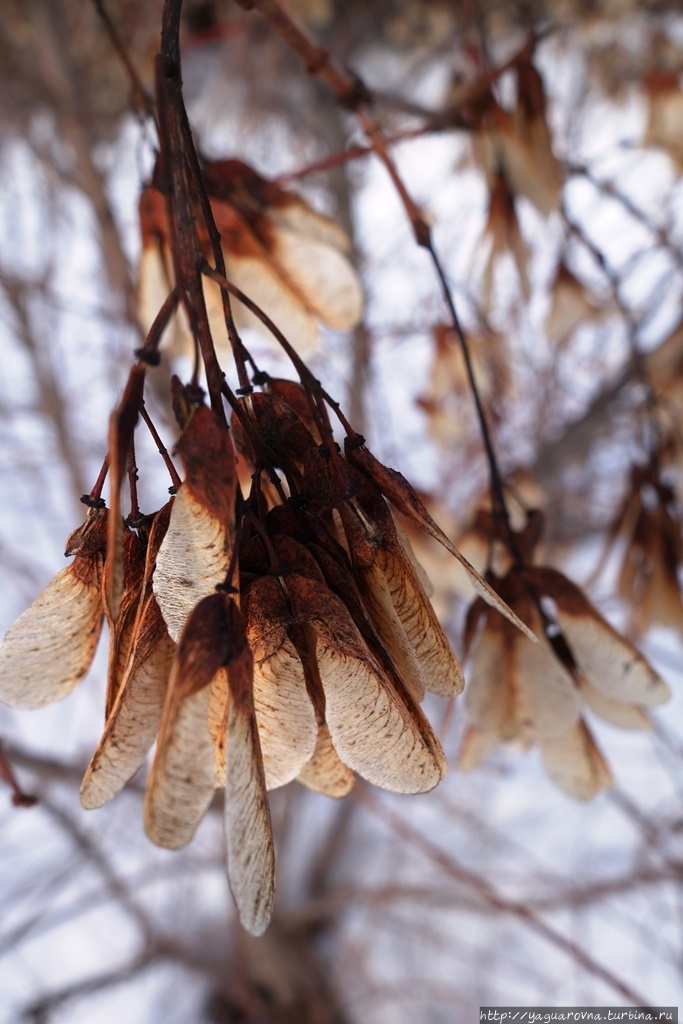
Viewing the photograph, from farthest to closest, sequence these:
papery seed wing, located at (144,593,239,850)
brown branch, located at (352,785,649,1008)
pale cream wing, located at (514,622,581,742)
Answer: brown branch, located at (352,785,649,1008), pale cream wing, located at (514,622,581,742), papery seed wing, located at (144,593,239,850)

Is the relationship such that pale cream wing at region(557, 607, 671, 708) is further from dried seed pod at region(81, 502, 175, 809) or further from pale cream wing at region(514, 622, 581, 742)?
dried seed pod at region(81, 502, 175, 809)

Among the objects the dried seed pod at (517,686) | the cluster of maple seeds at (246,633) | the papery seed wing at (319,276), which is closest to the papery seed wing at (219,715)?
the cluster of maple seeds at (246,633)

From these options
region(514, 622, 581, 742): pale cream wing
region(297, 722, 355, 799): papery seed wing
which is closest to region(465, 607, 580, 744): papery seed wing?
region(514, 622, 581, 742): pale cream wing

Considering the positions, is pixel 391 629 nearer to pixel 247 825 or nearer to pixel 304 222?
pixel 247 825

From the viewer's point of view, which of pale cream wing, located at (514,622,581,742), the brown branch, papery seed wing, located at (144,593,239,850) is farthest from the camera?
the brown branch

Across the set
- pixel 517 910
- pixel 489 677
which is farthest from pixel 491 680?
pixel 517 910

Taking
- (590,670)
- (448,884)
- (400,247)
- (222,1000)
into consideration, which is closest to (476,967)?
(448,884)
